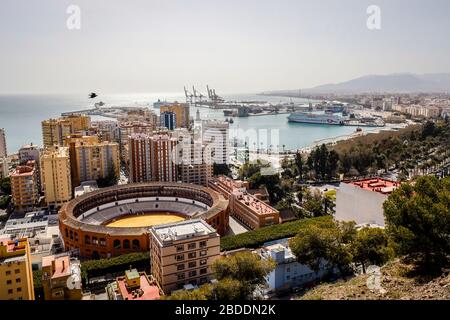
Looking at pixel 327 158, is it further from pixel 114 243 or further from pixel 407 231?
pixel 407 231

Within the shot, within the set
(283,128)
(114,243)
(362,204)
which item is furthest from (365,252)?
(283,128)

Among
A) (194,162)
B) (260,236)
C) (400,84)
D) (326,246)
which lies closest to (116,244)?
(260,236)

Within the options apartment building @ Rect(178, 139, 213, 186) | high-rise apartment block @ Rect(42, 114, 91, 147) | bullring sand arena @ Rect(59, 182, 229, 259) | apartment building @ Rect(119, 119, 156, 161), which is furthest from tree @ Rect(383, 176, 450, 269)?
high-rise apartment block @ Rect(42, 114, 91, 147)

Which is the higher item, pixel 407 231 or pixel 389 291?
pixel 407 231
